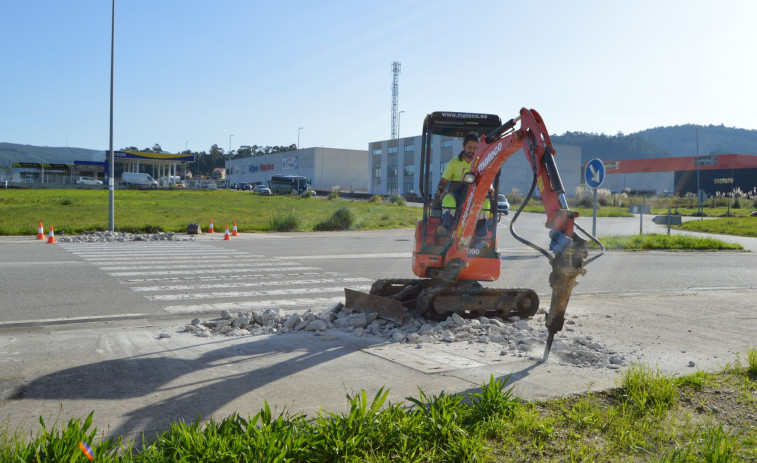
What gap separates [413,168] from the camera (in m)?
94.2

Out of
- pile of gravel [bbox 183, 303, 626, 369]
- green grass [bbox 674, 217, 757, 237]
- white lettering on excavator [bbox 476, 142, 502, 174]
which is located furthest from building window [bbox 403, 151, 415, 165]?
white lettering on excavator [bbox 476, 142, 502, 174]

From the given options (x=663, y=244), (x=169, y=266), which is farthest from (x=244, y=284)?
(x=663, y=244)

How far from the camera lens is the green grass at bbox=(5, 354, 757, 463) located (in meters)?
3.43

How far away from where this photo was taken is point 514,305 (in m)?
8.25

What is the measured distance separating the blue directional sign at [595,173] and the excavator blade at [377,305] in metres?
12.7

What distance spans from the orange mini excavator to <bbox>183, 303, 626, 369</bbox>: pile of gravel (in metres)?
0.18

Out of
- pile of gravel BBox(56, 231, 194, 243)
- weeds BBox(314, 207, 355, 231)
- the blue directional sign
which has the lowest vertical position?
pile of gravel BBox(56, 231, 194, 243)

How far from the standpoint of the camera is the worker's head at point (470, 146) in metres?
8.02

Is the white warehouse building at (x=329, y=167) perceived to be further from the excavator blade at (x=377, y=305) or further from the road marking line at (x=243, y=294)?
the excavator blade at (x=377, y=305)

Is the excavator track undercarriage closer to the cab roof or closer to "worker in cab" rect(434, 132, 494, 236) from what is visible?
"worker in cab" rect(434, 132, 494, 236)

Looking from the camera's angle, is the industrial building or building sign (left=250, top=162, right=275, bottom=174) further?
building sign (left=250, top=162, right=275, bottom=174)

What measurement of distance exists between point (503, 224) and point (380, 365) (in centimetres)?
3496

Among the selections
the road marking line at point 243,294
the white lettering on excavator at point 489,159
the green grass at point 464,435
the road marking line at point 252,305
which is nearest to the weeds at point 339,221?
the road marking line at point 243,294

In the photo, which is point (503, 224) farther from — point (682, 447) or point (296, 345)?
point (682, 447)
